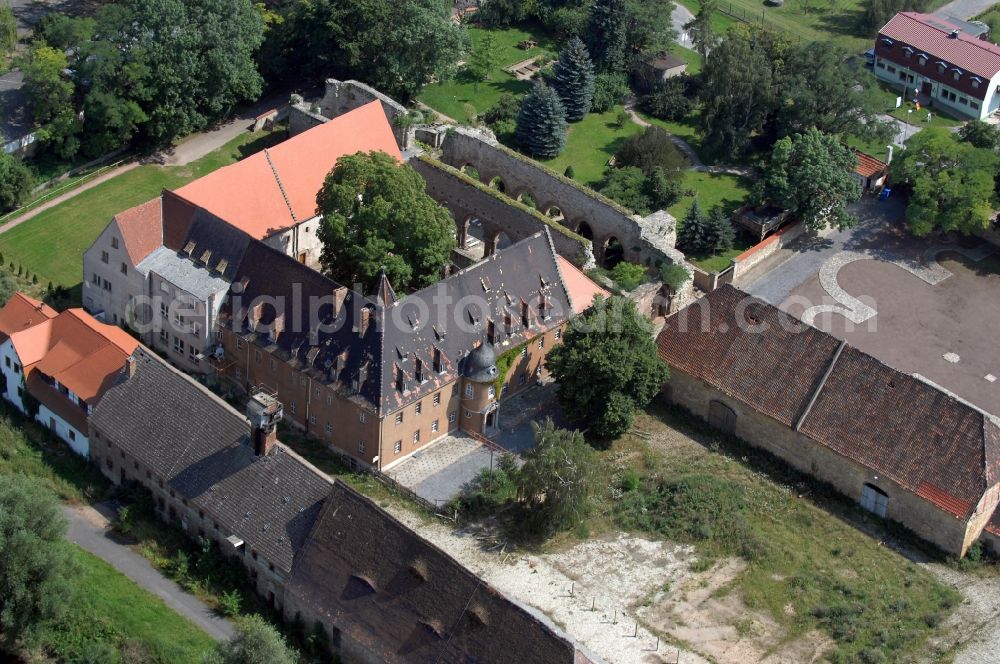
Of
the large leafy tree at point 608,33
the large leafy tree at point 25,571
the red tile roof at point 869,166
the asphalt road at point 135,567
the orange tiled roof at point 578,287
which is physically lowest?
the asphalt road at point 135,567

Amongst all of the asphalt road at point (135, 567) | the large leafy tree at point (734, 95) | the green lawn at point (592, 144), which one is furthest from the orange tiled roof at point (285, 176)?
the large leafy tree at point (734, 95)

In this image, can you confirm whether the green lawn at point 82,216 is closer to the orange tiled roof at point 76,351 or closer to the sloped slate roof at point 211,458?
the orange tiled roof at point 76,351

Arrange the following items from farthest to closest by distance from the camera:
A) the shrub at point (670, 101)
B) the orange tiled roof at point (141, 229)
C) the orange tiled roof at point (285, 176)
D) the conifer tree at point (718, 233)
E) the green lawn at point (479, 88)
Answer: the shrub at point (670, 101) < the green lawn at point (479, 88) < the conifer tree at point (718, 233) < the orange tiled roof at point (285, 176) < the orange tiled roof at point (141, 229)

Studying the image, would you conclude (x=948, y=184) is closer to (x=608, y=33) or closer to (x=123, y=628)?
(x=608, y=33)

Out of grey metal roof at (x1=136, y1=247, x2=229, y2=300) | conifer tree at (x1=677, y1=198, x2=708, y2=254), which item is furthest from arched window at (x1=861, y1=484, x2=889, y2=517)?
grey metal roof at (x1=136, y1=247, x2=229, y2=300)

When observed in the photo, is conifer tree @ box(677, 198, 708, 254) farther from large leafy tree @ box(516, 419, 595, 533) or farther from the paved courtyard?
large leafy tree @ box(516, 419, 595, 533)

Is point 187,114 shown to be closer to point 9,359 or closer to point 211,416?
point 9,359
